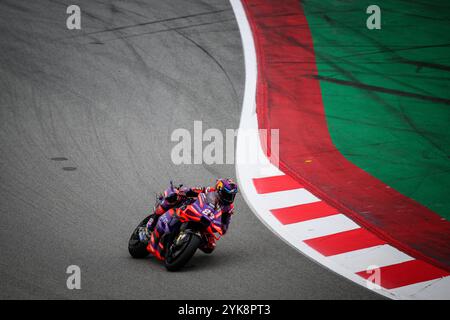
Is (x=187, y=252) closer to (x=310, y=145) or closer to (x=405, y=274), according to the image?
(x=405, y=274)

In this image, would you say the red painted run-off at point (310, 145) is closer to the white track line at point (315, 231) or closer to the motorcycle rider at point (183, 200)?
the white track line at point (315, 231)

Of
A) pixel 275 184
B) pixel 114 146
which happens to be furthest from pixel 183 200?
pixel 114 146

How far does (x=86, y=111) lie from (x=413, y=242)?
681 cm

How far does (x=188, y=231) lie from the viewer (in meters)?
7.29

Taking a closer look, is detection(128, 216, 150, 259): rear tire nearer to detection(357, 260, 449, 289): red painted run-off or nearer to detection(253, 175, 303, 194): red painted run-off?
detection(253, 175, 303, 194): red painted run-off

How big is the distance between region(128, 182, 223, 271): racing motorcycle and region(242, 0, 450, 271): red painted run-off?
275 cm

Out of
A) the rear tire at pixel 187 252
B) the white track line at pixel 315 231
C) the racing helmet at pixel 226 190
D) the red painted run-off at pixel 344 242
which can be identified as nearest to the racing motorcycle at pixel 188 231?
the rear tire at pixel 187 252

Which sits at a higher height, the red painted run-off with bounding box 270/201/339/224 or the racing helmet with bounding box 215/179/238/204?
the racing helmet with bounding box 215/179/238/204

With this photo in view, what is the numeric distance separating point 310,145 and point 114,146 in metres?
3.66

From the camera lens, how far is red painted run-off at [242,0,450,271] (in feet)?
29.6

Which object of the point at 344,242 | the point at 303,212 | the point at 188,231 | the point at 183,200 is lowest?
the point at 344,242

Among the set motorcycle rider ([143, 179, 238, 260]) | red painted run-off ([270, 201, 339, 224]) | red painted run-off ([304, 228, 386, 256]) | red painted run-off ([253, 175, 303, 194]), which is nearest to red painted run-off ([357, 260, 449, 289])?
red painted run-off ([304, 228, 386, 256])

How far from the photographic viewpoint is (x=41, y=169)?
1025 centimetres
